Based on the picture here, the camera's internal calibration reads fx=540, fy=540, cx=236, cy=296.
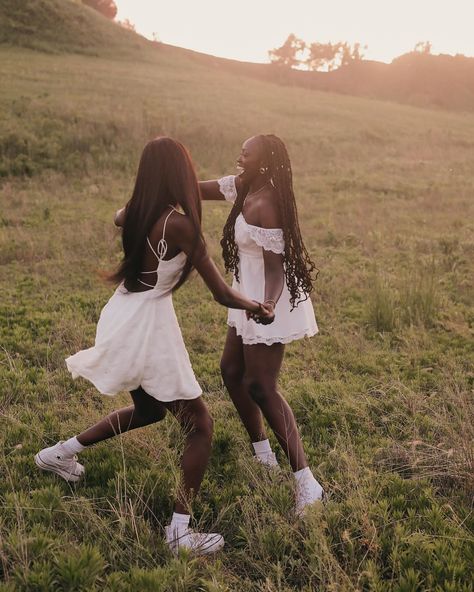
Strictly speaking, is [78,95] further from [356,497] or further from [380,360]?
[356,497]

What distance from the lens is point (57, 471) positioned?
3520mm

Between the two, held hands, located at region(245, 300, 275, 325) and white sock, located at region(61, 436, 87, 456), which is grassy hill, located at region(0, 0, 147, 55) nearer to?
white sock, located at region(61, 436, 87, 456)

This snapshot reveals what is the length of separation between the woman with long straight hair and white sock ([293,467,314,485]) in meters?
0.65

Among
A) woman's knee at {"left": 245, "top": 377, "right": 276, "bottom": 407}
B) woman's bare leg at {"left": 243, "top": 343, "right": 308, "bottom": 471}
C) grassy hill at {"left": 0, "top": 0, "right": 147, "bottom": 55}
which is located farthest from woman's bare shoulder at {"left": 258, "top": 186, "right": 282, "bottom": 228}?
grassy hill at {"left": 0, "top": 0, "right": 147, "bottom": 55}

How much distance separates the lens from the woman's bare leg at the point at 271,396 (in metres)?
3.47

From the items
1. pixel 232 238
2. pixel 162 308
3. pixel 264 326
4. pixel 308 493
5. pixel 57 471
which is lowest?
pixel 57 471

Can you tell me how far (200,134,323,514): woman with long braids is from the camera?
3.39 meters

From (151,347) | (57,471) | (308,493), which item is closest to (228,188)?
(151,347)

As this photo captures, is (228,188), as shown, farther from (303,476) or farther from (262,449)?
(303,476)

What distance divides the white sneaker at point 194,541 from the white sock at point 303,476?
2.09 feet

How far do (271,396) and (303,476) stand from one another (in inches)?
21.1

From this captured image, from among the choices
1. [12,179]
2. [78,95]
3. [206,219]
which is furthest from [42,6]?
[206,219]

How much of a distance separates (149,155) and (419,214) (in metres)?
10.4

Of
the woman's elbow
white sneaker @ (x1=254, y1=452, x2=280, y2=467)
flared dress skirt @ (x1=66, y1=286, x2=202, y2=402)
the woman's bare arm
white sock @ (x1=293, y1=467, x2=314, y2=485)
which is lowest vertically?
white sneaker @ (x1=254, y1=452, x2=280, y2=467)
